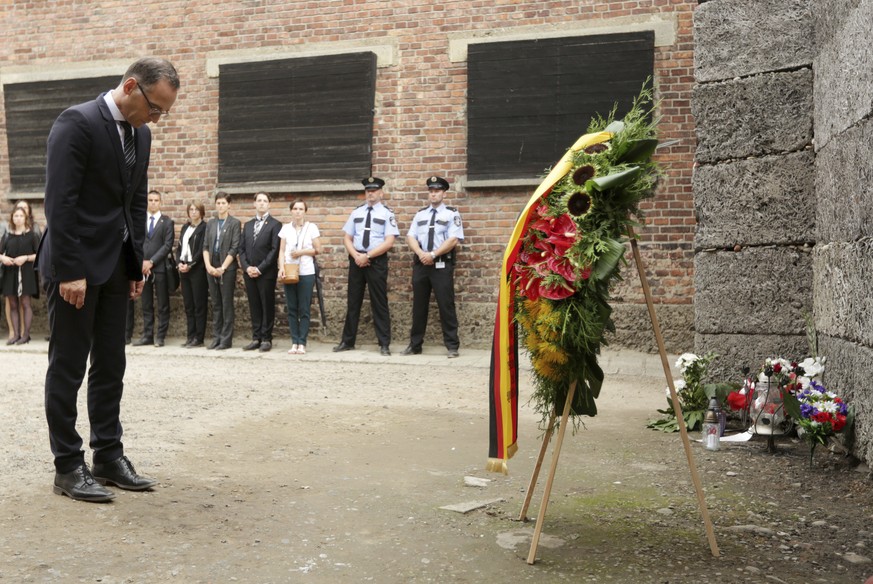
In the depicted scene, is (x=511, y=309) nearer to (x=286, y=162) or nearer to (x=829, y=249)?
(x=829, y=249)

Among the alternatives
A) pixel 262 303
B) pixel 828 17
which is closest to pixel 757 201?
pixel 828 17

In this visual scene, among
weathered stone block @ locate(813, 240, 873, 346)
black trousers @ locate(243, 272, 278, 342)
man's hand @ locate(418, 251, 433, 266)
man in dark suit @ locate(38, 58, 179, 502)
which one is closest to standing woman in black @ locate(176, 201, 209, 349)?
black trousers @ locate(243, 272, 278, 342)

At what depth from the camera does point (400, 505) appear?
14.8 feet

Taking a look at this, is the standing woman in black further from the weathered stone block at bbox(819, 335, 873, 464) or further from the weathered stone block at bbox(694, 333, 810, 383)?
the weathered stone block at bbox(819, 335, 873, 464)

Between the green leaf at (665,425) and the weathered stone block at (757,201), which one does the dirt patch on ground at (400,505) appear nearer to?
the green leaf at (665,425)

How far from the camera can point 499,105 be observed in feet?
38.3

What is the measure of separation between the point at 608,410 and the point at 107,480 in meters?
4.15

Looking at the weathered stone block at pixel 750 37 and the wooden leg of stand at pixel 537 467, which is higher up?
the weathered stone block at pixel 750 37

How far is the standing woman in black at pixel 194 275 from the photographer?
12703 millimetres

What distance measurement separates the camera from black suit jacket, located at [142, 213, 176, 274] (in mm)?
12875

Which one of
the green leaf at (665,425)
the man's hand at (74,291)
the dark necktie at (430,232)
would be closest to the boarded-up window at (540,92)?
the dark necktie at (430,232)

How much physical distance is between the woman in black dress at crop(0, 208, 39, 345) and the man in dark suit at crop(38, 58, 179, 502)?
9.67 m

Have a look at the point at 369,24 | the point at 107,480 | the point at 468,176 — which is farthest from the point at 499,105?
the point at 107,480

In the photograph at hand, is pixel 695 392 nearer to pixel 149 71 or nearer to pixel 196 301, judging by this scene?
pixel 149 71
